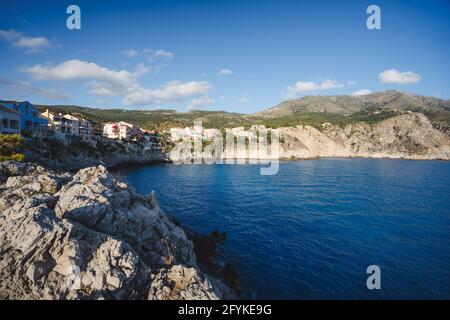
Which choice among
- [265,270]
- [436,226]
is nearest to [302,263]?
[265,270]

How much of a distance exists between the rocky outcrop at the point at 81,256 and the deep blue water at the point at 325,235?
678cm

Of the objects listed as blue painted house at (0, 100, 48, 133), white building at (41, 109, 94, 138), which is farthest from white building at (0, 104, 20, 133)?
white building at (41, 109, 94, 138)

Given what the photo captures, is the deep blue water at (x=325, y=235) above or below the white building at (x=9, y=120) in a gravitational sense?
below

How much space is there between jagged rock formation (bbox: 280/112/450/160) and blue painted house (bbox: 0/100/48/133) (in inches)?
4394

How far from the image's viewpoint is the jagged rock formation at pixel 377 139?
145875mm

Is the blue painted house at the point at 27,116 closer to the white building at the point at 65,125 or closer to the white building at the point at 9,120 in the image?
the white building at the point at 9,120

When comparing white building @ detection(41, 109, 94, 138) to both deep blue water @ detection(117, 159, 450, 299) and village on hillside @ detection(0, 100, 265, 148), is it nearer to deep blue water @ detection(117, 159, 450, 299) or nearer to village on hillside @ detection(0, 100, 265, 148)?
village on hillside @ detection(0, 100, 265, 148)

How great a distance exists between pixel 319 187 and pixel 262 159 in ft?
225
